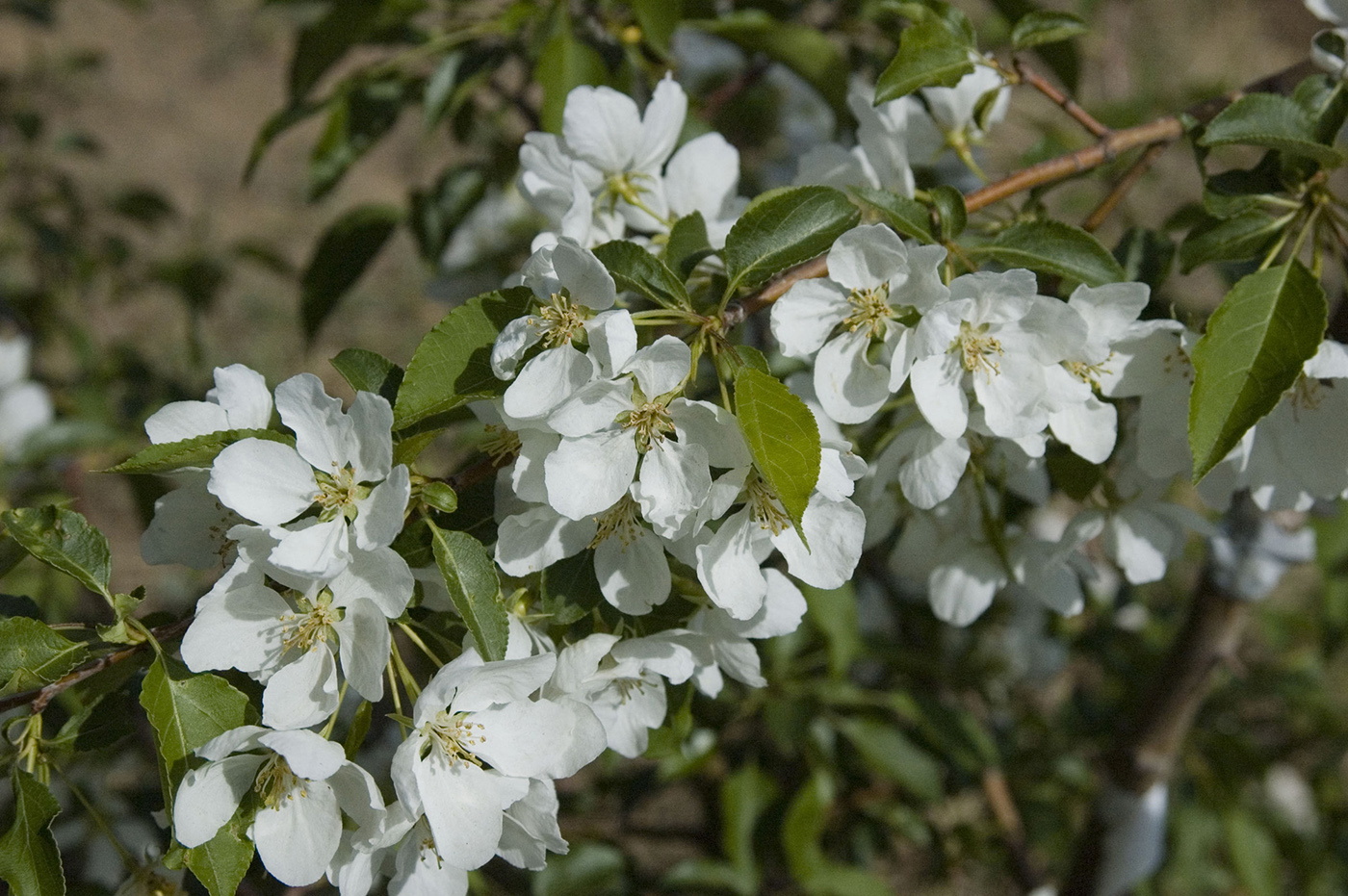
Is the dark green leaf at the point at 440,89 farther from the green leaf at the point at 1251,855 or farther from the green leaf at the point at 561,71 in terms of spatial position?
the green leaf at the point at 1251,855

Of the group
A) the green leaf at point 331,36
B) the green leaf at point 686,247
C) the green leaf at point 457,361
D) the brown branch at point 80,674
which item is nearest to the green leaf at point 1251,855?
the green leaf at point 686,247

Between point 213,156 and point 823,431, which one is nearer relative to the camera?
point 823,431

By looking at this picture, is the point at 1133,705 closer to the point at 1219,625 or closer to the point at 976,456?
the point at 1219,625

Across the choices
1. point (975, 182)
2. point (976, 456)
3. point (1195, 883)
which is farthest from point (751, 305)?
point (1195, 883)

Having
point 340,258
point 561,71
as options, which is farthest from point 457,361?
point 340,258

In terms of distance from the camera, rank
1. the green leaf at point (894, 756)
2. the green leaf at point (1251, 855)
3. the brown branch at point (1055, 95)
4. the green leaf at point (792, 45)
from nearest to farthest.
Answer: the brown branch at point (1055, 95), the green leaf at point (792, 45), the green leaf at point (894, 756), the green leaf at point (1251, 855)

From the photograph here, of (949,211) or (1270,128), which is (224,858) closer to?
(949,211)

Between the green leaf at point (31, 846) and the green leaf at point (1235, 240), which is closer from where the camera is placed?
the green leaf at point (31, 846)
